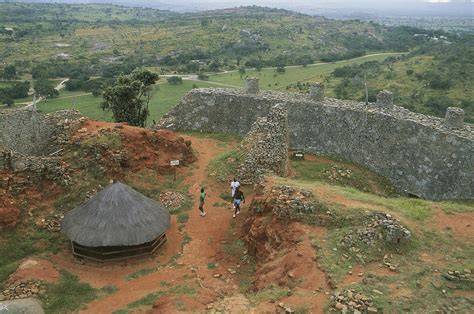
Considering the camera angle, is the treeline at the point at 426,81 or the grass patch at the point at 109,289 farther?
the treeline at the point at 426,81

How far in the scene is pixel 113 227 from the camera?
15102 mm

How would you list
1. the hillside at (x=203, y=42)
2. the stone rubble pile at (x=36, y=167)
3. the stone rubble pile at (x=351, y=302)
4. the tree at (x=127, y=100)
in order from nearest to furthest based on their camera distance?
the stone rubble pile at (x=351, y=302) → the stone rubble pile at (x=36, y=167) → the tree at (x=127, y=100) → the hillside at (x=203, y=42)

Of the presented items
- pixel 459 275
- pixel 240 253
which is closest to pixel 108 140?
pixel 240 253

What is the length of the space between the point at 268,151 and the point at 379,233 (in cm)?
887

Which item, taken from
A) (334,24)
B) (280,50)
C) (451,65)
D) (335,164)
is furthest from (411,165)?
(334,24)

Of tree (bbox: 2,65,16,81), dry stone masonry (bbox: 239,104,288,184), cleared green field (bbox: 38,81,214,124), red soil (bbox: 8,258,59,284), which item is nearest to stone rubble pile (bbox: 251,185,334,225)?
dry stone masonry (bbox: 239,104,288,184)

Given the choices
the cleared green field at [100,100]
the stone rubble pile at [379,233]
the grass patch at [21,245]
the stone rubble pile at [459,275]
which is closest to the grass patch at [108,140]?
the grass patch at [21,245]

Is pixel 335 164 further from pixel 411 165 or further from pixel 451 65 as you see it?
pixel 451 65

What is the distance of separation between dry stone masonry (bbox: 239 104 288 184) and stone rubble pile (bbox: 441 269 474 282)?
33.1 ft

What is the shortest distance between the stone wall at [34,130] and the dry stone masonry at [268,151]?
8420 mm

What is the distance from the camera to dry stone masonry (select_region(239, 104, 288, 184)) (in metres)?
21.0

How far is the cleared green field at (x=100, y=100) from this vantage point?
49.4 metres

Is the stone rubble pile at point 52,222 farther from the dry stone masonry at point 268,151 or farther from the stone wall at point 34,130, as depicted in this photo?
the dry stone masonry at point 268,151

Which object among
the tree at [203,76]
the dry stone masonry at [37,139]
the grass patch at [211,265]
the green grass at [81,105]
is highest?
the dry stone masonry at [37,139]
